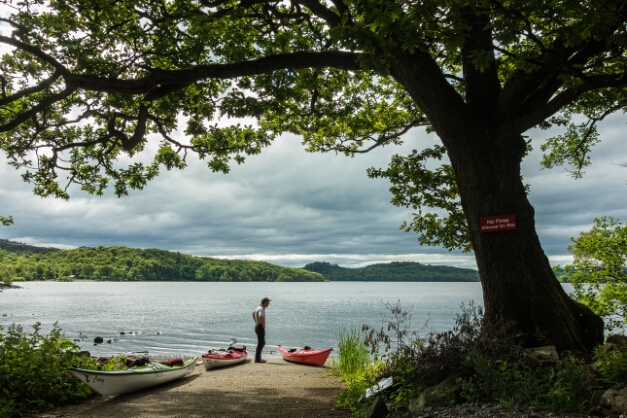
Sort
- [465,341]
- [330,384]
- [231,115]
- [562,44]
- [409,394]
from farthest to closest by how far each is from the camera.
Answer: [231,115], [330,384], [562,44], [465,341], [409,394]

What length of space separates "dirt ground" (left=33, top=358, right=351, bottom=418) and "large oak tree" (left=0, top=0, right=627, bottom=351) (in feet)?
10.9

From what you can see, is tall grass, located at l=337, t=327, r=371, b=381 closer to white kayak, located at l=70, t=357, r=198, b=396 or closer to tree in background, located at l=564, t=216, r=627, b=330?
white kayak, located at l=70, t=357, r=198, b=396

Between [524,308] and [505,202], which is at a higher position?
[505,202]

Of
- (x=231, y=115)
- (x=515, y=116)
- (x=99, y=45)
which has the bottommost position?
(x=515, y=116)

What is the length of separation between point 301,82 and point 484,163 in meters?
4.73

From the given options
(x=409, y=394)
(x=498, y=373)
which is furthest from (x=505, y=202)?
(x=409, y=394)

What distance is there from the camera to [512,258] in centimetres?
678

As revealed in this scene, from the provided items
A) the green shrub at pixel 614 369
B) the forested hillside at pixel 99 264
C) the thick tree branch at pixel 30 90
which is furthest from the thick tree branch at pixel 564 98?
the forested hillside at pixel 99 264

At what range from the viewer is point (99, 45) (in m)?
10.1

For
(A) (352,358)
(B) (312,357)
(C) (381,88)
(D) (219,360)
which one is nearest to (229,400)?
(A) (352,358)

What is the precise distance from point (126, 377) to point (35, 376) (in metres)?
1.77

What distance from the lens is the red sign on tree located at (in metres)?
6.82

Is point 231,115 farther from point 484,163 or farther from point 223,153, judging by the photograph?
point 484,163

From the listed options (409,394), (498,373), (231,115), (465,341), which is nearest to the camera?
(498,373)
